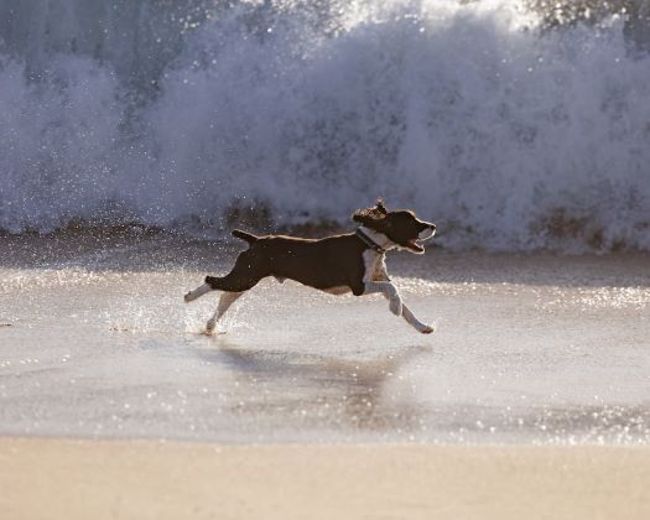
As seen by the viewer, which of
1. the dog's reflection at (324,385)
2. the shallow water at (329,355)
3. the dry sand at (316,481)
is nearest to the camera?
the dry sand at (316,481)

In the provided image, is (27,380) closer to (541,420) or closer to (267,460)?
(267,460)

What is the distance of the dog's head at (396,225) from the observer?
27.3ft

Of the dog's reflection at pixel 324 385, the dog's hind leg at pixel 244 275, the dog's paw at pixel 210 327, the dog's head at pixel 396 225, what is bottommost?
the dog's paw at pixel 210 327

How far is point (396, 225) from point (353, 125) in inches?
200

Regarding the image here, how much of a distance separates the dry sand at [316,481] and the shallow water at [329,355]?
0.23 metres

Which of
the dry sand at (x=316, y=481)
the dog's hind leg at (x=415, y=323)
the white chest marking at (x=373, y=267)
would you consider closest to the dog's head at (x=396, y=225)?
the white chest marking at (x=373, y=267)

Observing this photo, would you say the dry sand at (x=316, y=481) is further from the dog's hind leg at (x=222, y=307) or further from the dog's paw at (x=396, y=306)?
the dog's hind leg at (x=222, y=307)

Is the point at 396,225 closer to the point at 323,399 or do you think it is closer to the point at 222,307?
the point at 222,307

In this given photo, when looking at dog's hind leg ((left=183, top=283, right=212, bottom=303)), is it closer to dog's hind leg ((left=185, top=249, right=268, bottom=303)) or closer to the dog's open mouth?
dog's hind leg ((left=185, top=249, right=268, bottom=303))

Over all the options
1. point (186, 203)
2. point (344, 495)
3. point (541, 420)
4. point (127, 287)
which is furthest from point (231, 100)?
point (344, 495)

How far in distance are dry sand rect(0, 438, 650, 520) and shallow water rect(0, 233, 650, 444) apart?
0.23 meters

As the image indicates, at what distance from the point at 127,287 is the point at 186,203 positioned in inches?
133

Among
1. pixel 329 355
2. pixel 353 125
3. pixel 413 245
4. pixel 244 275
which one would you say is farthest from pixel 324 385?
pixel 353 125

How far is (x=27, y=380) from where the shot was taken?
22.2 ft
